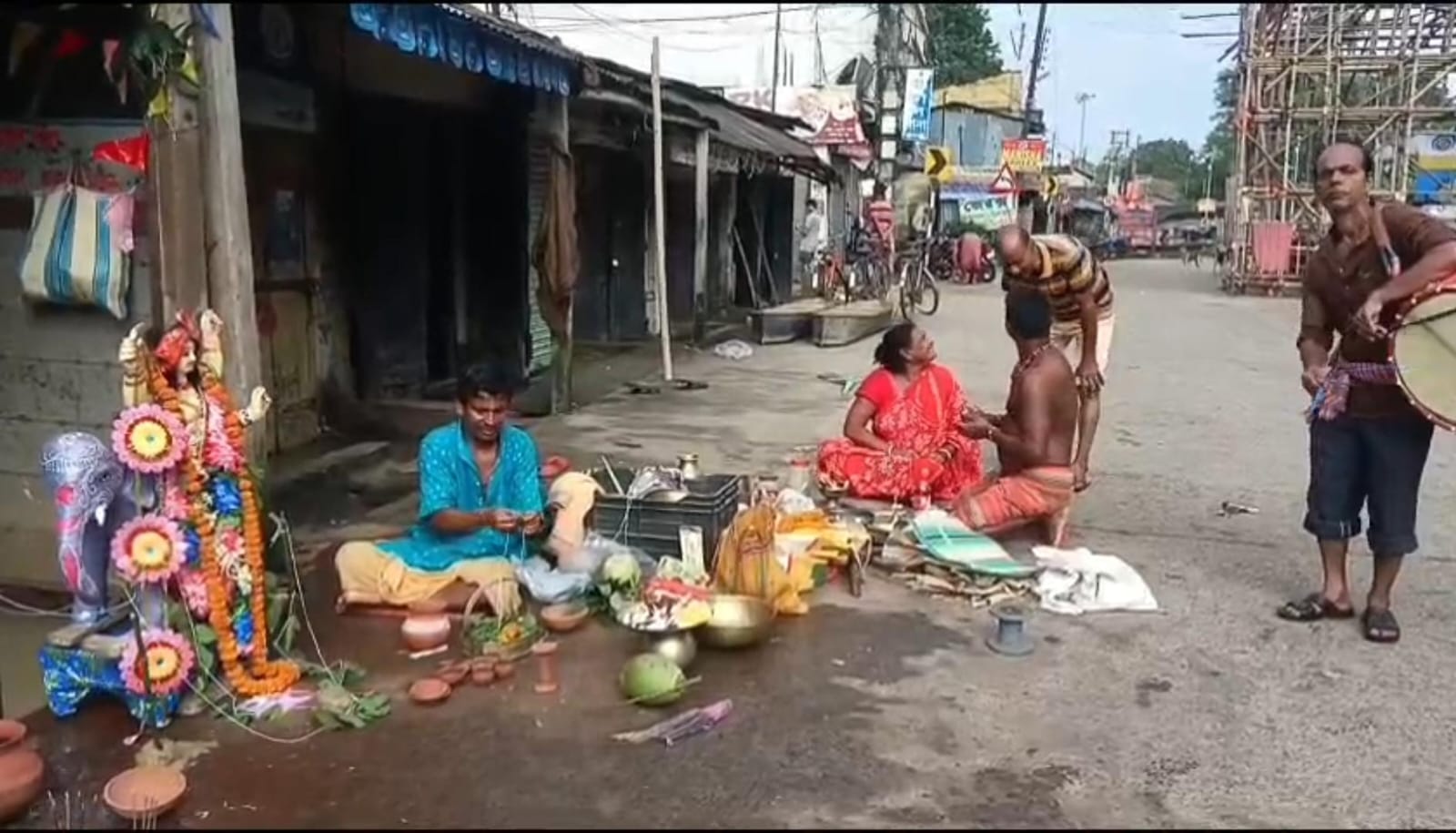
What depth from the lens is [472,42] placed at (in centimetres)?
646

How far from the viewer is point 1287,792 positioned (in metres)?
3.35

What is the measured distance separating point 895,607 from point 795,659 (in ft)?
2.50

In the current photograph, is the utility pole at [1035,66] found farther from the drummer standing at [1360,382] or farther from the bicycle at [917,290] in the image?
the drummer standing at [1360,382]

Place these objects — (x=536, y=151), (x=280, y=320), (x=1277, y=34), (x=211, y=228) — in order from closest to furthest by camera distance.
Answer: (x=211, y=228), (x=280, y=320), (x=536, y=151), (x=1277, y=34)

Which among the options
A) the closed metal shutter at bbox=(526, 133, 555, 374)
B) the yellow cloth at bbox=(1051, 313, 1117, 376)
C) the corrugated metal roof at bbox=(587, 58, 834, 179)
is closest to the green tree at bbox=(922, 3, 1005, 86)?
the corrugated metal roof at bbox=(587, 58, 834, 179)

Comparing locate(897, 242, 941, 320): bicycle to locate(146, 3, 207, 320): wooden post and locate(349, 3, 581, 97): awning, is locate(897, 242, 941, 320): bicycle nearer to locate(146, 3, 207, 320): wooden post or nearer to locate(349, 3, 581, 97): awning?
locate(349, 3, 581, 97): awning

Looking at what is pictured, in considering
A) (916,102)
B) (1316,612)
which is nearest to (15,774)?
(1316,612)

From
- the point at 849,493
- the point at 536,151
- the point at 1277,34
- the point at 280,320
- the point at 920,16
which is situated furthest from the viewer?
the point at 920,16

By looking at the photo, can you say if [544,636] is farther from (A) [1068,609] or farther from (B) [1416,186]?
(B) [1416,186]

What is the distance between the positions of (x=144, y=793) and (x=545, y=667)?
4.55ft

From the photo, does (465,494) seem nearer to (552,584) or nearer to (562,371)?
(552,584)

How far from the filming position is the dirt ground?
3.20m

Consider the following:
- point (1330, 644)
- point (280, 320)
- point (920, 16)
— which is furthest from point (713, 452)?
point (920, 16)

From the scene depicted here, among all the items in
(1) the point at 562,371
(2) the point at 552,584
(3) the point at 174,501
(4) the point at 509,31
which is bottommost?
(2) the point at 552,584
